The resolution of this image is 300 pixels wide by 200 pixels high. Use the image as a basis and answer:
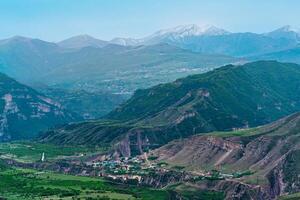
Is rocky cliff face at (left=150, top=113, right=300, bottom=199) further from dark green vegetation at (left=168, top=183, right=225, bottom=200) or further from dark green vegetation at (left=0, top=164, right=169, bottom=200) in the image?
dark green vegetation at (left=0, top=164, right=169, bottom=200)

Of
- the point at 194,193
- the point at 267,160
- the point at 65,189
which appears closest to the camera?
the point at 65,189

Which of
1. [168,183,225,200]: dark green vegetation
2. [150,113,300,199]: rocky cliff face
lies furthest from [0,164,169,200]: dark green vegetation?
[150,113,300,199]: rocky cliff face

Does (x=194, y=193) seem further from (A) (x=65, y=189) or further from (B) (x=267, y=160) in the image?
(A) (x=65, y=189)

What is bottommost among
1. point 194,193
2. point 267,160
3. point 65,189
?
point 194,193

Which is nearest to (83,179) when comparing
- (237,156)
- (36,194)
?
(36,194)

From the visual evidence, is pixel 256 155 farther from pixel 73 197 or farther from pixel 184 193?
pixel 73 197

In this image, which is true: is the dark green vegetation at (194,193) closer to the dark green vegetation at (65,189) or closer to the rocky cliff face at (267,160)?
the dark green vegetation at (65,189)

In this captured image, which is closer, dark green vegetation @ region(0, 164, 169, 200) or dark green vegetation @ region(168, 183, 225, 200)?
dark green vegetation @ region(0, 164, 169, 200)

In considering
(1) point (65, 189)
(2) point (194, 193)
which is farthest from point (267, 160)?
(1) point (65, 189)
